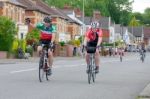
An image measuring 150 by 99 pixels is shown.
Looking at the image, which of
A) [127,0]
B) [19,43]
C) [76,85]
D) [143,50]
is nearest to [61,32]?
[19,43]

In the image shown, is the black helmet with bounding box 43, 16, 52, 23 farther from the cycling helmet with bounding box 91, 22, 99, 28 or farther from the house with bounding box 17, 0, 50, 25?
the house with bounding box 17, 0, 50, 25

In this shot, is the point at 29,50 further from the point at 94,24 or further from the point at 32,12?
the point at 94,24

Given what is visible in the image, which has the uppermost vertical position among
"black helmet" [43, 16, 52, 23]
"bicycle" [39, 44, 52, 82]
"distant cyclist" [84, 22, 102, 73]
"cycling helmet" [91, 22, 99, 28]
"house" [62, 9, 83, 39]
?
"house" [62, 9, 83, 39]

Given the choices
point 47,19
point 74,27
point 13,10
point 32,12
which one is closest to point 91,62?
point 47,19

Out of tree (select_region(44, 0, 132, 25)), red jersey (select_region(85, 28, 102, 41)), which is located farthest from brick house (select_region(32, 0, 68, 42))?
red jersey (select_region(85, 28, 102, 41))

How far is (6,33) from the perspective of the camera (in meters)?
58.1

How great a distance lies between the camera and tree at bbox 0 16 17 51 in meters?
57.6

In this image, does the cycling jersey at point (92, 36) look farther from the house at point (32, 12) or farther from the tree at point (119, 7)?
the tree at point (119, 7)

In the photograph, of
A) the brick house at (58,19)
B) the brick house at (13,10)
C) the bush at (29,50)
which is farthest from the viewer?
the brick house at (58,19)

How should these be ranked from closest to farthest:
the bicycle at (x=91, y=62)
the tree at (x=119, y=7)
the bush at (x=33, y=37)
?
the bicycle at (x=91, y=62) → the bush at (x=33, y=37) → the tree at (x=119, y=7)

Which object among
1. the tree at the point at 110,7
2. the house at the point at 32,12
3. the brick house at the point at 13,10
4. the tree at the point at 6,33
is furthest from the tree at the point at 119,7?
the tree at the point at 6,33

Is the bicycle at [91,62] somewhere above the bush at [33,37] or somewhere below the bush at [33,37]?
below

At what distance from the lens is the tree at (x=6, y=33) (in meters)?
57.6

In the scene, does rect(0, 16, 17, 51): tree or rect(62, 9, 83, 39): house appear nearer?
rect(0, 16, 17, 51): tree
